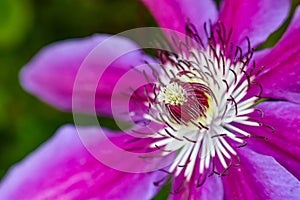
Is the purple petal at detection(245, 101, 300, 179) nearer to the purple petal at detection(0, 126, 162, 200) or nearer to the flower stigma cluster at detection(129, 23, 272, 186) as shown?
the flower stigma cluster at detection(129, 23, 272, 186)

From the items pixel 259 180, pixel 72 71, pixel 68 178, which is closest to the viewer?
pixel 259 180

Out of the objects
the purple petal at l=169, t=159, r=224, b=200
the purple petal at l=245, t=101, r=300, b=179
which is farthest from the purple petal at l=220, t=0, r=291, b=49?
the purple petal at l=169, t=159, r=224, b=200

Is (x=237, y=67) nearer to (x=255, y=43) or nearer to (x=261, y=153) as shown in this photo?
(x=255, y=43)

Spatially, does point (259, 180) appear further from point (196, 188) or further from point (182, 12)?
point (182, 12)

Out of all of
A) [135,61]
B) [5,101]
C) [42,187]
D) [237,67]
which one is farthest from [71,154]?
[5,101]

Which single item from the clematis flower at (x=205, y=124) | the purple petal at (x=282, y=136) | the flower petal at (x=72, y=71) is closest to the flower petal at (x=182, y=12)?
the clematis flower at (x=205, y=124)

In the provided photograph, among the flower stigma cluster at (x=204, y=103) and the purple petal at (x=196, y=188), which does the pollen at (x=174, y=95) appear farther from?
the purple petal at (x=196, y=188)

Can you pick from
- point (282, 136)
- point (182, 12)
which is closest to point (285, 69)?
point (282, 136)

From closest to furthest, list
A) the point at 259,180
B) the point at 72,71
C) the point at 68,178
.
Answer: the point at 259,180 → the point at 68,178 → the point at 72,71
